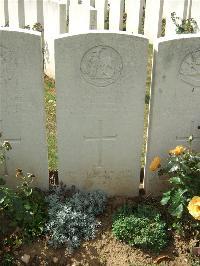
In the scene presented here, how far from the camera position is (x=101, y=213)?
16.3 ft

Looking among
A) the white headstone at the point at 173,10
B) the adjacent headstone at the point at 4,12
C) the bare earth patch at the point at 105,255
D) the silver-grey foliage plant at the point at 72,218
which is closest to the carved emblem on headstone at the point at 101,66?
the silver-grey foliage plant at the point at 72,218

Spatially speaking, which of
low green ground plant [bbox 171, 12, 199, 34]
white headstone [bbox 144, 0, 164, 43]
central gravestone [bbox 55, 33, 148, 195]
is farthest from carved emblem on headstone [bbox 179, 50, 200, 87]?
white headstone [bbox 144, 0, 164, 43]

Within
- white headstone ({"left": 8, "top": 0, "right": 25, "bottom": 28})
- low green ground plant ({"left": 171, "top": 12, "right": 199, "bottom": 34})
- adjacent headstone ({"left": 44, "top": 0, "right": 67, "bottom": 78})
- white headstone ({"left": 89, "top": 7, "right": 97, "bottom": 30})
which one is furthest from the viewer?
low green ground plant ({"left": 171, "top": 12, "right": 199, "bottom": 34})

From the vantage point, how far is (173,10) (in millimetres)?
10906

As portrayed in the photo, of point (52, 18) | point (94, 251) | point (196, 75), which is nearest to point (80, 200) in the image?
point (94, 251)

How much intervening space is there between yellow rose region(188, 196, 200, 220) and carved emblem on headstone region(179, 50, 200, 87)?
1.18 meters

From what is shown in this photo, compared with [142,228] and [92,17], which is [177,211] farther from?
[92,17]

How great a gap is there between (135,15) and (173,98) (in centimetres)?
722

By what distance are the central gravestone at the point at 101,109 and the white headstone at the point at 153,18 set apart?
636 cm

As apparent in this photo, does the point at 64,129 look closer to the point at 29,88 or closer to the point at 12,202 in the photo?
the point at 29,88

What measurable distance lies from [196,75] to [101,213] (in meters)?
1.75

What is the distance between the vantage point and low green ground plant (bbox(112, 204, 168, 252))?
4.56 meters

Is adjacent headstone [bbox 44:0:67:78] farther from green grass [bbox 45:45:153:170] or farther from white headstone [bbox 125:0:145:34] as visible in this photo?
white headstone [bbox 125:0:145:34]

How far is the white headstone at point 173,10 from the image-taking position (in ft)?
35.0
